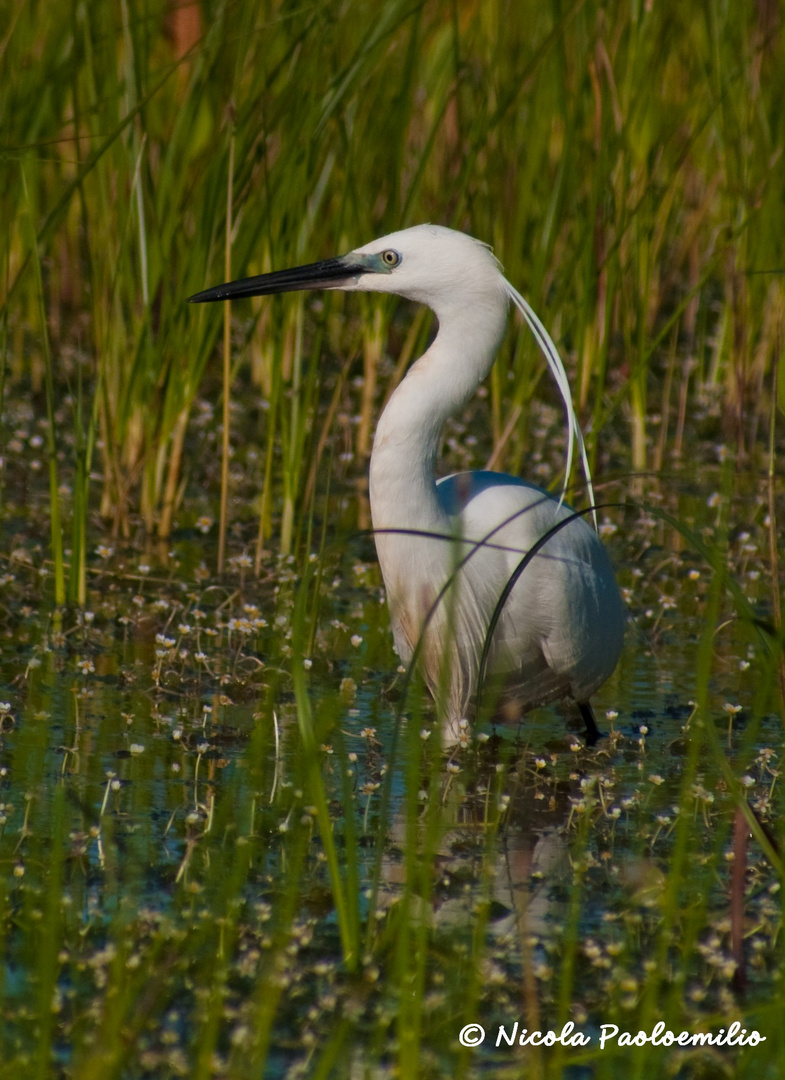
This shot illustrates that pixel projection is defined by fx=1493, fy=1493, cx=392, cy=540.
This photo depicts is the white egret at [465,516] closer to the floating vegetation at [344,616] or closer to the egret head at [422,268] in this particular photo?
the egret head at [422,268]

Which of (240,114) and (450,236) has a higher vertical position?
(240,114)

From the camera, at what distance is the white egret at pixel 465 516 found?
387 cm

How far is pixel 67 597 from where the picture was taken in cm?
484

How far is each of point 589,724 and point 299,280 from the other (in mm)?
1494

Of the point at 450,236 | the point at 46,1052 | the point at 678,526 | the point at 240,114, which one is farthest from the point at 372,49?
the point at 46,1052

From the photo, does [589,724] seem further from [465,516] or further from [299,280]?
[299,280]

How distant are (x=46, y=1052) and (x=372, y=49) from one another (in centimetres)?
345

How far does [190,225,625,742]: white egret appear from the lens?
3867 mm

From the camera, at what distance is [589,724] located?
420cm

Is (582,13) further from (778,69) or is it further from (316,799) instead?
(316,799)

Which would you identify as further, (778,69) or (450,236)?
(778,69)

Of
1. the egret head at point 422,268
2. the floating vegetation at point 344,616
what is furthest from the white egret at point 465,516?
→ the floating vegetation at point 344,616

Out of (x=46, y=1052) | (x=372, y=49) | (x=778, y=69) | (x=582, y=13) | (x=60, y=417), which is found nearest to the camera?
(x=46, y=1052)

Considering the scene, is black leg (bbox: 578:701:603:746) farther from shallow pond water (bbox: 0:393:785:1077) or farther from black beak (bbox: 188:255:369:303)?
black beak (bbox: 188:255:369:303)
